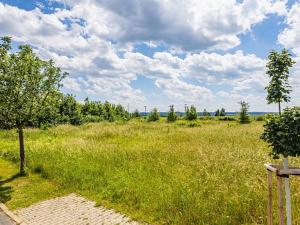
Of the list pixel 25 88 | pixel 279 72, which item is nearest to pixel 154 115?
pixel 25 88

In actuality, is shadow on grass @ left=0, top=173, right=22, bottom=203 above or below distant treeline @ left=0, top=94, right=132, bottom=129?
below

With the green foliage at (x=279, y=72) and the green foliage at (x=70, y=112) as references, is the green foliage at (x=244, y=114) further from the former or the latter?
the green foliage at (x=279, y=72)

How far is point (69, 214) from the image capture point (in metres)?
7.37

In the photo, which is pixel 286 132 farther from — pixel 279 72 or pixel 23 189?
pixel 23 189

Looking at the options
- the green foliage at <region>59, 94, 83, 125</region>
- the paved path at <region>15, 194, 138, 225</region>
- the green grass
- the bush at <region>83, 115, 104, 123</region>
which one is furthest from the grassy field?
the bush at <region>83, 115, 104, 123</region>

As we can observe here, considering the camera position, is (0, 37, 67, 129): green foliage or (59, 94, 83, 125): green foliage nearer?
(0, 37, 67, 129): green foliage

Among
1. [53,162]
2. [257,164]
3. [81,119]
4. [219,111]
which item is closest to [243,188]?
[257,164]

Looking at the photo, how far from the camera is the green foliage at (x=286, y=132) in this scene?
382cm

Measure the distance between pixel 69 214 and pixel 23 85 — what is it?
5858 mm

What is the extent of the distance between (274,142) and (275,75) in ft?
3.54

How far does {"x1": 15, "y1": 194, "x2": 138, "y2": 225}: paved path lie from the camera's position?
22.5 feet

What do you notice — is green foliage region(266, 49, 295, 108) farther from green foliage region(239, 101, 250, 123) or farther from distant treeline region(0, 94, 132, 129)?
green foliage region(239, 101, 250, 123)

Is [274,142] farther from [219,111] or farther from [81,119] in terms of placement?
[219,111]

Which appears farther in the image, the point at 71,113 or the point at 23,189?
the point at 71,113
